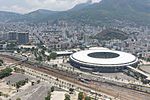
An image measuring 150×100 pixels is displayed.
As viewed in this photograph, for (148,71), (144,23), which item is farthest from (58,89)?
(144,23)

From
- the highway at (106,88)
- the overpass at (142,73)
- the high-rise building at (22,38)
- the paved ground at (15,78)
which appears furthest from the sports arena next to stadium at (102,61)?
the high-rise building at (22,38)

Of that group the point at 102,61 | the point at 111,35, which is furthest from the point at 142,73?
the point at 111,35

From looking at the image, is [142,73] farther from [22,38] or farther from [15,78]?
[22,38]

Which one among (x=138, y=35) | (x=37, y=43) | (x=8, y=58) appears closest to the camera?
(x=8, y=58)

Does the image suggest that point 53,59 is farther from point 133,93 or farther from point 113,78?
point 133,93

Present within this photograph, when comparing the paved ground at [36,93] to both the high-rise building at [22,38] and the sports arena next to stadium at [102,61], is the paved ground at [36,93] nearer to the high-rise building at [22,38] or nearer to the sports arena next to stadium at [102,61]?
the sports arena next to stadium at [102,61]

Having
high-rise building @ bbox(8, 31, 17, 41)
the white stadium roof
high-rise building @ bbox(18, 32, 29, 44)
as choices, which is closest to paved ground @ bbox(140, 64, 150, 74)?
the white stadium roof

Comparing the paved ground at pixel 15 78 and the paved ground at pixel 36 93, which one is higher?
the paved ground at pixel 15 78

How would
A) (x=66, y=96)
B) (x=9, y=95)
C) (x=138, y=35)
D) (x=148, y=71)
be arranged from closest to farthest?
1. (x=66, y=96)
2. (x=9, y=95)
3. (x=148, y=71)
4. (x=138, y=35)
